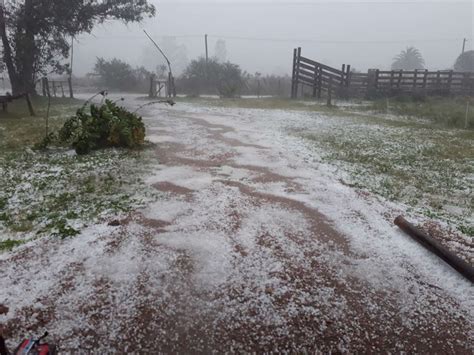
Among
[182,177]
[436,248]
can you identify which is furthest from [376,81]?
[436,248]

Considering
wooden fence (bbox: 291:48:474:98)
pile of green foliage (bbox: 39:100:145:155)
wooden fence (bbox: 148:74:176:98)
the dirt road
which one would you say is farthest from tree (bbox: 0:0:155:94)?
the dirt road

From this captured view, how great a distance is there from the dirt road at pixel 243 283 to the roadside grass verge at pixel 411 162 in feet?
2.35

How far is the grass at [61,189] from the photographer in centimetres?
382

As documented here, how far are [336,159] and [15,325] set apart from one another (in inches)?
234

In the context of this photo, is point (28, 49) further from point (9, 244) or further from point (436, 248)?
point (436, 248)

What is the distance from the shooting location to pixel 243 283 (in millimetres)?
2955

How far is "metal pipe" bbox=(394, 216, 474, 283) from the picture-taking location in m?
3.07

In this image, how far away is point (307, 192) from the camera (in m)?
5.06

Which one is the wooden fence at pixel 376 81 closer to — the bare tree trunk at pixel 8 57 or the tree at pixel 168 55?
the bare tree trunk at pixel 8 57

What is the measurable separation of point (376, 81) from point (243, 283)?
19.0 metres

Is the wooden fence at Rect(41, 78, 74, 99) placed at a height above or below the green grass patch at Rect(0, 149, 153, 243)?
above

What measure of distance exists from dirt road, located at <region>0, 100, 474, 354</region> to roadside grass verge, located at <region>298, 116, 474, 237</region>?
2.35 feet

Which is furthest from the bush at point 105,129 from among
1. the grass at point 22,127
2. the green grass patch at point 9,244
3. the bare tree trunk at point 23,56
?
the bare tree trunk at point 23,56

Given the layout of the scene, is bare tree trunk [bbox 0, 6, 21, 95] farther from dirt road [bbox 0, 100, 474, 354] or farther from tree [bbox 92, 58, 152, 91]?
dirt road [bbox 0, 100, 474, 354]
